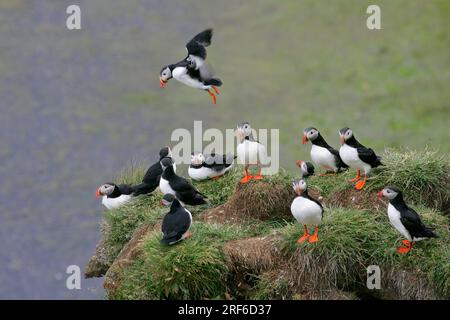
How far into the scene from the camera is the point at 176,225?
1037 centimetres

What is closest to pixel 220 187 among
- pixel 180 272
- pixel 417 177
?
pixel 417 177

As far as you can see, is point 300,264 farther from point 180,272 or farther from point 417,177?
point 417,177

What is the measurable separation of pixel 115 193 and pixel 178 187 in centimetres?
177

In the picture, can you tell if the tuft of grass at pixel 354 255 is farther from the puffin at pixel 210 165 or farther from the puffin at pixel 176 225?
the puffin at pixel 210 165

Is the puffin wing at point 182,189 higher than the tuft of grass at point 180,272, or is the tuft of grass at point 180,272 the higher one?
the puffin wing at point 182,189

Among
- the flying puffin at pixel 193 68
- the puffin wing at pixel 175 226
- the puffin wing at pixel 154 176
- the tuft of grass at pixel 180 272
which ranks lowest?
the tuft of grass at pixel 180 272

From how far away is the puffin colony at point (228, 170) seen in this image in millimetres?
10055

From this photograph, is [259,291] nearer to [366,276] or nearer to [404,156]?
[366,276]

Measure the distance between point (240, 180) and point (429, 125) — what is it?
14.5 meters

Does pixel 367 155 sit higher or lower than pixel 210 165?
higher

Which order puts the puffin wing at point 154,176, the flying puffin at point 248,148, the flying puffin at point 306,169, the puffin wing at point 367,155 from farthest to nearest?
the puffin wing at point 154,176 < the flying puffin at point 306,169 < the flying puffin at point 248,148 < the puffin wing at point 367,155

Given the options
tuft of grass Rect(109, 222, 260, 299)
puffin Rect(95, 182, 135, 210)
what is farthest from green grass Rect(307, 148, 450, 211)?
puffin Rect(95, 182, 135, 210)

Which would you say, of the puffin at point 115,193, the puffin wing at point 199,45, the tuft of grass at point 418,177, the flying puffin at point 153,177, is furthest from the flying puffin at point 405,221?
the puffin at point 115,193

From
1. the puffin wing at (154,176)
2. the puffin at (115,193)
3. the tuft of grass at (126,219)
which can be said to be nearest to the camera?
the tuft of grass at (126,219)
